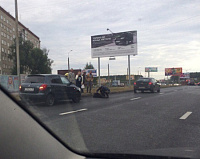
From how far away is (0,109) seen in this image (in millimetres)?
1466

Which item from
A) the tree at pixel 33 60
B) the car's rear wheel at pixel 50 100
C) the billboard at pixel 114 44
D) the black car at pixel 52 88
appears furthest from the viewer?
the billboard at pixel 114 44

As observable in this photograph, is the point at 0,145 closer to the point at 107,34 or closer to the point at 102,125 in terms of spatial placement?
the point at 102,125

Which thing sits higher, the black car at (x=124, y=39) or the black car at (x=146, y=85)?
the black car at (x=124, y=39)

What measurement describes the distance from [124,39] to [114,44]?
1664mm

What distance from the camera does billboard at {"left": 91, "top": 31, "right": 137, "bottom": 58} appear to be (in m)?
35.8

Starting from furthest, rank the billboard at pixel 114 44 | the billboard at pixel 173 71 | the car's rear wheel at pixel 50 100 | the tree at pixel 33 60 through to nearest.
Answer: the billboard at pixel 173 71 → the billboard at pixel 114 44 → the car's rear wheel at pixel 50 100 → the tree at pixel 33 60

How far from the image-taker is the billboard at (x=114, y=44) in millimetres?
35781

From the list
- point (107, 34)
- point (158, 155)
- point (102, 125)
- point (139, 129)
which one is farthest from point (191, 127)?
point (107, 34)

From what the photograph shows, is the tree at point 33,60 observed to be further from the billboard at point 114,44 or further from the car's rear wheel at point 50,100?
the billboard at point 114,44

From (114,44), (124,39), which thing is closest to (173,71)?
(124,39)

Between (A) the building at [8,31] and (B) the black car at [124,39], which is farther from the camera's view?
(B) the black car at [124,39]

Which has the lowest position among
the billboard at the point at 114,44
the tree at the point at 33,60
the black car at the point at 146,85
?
the black car at the point at 146,85

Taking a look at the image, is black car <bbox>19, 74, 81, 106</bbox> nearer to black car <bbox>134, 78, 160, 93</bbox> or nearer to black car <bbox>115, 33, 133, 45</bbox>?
black car <bbox>134, 78, 160, 93</bbox>

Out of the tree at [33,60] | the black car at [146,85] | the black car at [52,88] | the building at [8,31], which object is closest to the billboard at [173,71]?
the black car at [146,85]
